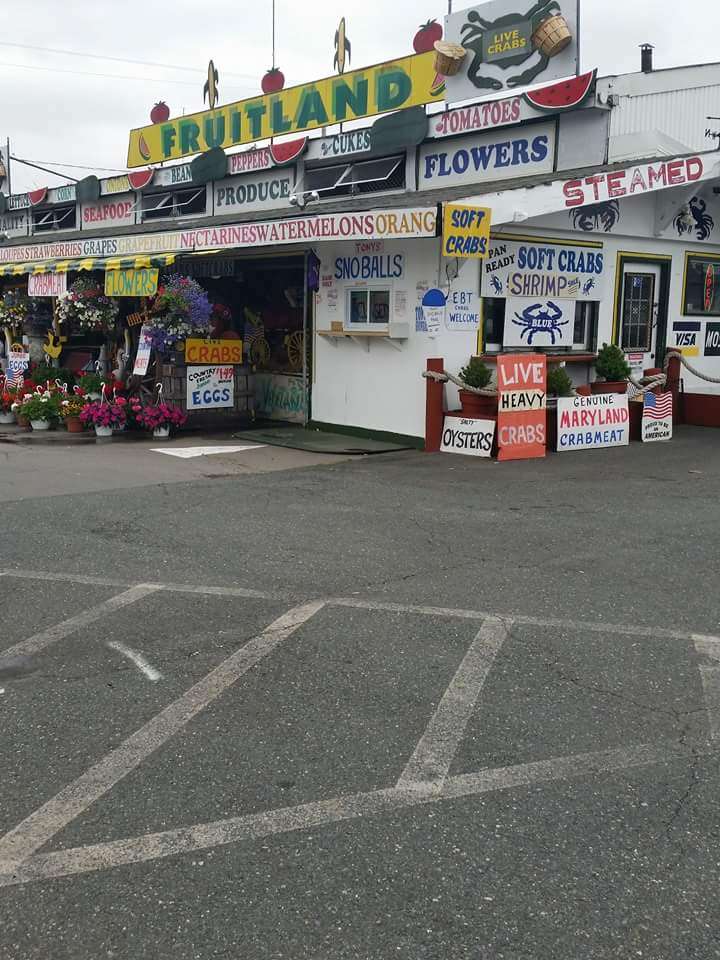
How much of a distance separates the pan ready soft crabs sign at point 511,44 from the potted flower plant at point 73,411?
8.80 metres

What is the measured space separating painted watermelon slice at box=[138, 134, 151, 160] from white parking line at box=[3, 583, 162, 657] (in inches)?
840

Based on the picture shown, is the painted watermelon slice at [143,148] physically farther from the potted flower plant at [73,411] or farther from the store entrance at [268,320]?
the potted flower plant at [73,411]

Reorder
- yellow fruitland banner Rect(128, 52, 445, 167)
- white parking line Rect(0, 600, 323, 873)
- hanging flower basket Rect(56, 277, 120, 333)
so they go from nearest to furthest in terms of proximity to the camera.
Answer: white parking line Rect(0, 600, 323, 873), hanging flower basket Rect(56, 277, 120, 333), yellow fruitland banner Rect(128, 52, 445, 167)

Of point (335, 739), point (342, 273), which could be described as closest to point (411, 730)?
point (335, 739)

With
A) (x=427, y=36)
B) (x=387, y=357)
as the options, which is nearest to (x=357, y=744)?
(x=387, y=357)

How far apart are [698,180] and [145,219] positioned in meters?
16.7

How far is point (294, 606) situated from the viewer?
600 cm

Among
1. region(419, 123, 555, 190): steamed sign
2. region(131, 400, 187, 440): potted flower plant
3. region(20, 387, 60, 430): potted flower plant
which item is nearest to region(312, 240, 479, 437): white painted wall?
region(131, 400, 187, 440): potted flower plant

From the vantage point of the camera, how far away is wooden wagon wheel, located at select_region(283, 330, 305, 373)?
599 inches

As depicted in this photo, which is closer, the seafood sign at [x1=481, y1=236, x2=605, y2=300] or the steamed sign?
the seafood sign at [x1=481, y1=236, x2=605, y2=300]

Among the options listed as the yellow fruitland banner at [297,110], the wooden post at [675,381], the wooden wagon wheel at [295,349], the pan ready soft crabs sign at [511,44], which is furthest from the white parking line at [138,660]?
the yellow fruitland banner at [297,110]

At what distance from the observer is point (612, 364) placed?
13.7m

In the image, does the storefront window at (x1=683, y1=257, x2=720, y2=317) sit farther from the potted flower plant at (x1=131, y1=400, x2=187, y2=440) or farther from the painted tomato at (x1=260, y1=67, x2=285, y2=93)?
the painted tomato at (x1=260, y1=67, x2=285, y2=93)

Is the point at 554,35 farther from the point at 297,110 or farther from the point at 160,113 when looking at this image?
Answer: the point at 160,113
